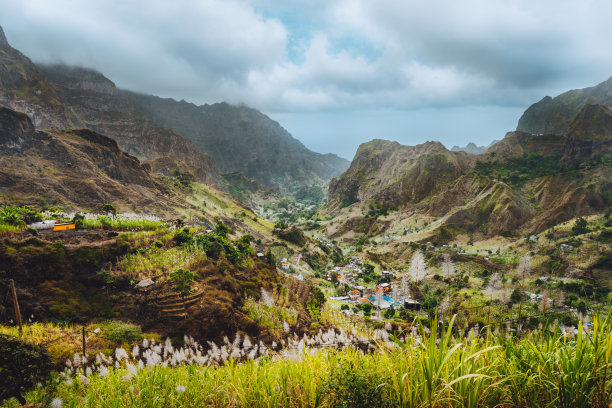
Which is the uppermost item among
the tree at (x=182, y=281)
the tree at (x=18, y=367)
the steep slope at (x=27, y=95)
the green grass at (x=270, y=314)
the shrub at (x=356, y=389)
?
the steep slope at (x=27, y=95)

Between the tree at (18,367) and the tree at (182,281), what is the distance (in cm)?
1190

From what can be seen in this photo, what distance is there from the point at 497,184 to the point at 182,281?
122 m

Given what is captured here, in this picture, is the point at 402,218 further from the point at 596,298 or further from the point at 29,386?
the point at 29,386

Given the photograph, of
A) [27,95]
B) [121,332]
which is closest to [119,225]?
[121,332]

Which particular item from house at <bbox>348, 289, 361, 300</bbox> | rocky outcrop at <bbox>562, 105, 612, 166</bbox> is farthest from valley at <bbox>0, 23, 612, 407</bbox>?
house at <bbox>348, 289, 361, 300</bbox>

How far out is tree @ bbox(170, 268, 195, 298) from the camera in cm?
1838

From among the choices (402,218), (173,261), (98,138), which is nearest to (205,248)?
(173,261)

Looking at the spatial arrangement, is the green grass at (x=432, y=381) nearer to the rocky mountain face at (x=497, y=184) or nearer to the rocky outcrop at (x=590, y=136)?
the rocky mountain face at (x=497, y=184)

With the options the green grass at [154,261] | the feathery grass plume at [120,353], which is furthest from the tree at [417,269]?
the green grass at [154,261]

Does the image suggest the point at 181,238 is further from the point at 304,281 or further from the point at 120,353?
the point at 304,281

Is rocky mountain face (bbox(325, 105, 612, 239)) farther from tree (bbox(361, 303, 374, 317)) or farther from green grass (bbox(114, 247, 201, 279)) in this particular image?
→ green grass (bbox(114, 247, 201, 279))

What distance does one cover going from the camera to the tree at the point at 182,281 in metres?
18.4

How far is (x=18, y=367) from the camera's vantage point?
20.2ft

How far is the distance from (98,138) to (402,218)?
401 feet
